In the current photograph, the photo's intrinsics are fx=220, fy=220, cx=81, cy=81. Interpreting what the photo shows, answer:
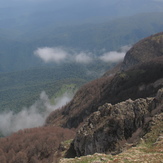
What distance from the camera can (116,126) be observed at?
4203 cm

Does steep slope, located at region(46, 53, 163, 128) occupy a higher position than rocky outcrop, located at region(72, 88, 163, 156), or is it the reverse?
steep slope, located at region(46, 53, 163, 128)

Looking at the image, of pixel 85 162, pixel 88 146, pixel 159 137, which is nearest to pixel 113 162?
pixel 85 162

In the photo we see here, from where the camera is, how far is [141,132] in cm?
3459

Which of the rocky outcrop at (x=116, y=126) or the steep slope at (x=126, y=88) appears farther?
the steep slope at (x=126, y=88)

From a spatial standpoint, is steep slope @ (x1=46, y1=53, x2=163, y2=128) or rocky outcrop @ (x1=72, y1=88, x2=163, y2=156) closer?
rocky outcrop @ (x1=72, y1=88, x2=163, y2=156)

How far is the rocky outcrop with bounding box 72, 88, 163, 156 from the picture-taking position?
40719mm

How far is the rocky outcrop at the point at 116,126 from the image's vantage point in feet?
134

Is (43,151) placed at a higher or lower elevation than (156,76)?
lower

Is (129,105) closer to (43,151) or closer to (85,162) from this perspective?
(85,162)

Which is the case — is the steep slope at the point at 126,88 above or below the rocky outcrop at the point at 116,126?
above

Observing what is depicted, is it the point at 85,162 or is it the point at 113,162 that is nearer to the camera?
the point at 113,162

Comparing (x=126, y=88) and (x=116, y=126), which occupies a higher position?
(x=126, y=88)

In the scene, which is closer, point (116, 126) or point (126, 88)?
point (116, 126)

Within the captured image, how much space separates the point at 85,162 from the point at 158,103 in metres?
22.8
